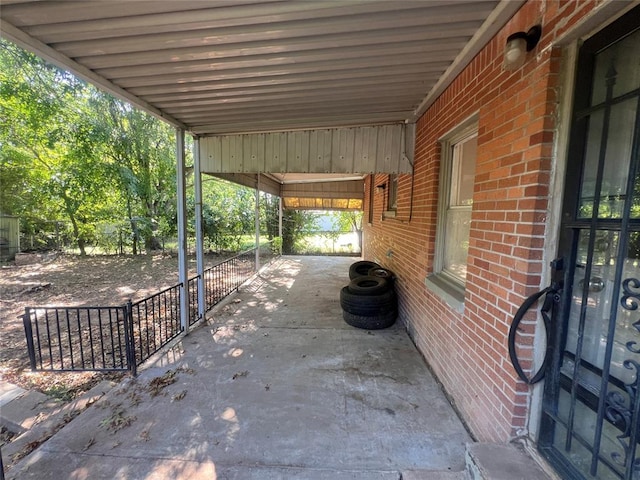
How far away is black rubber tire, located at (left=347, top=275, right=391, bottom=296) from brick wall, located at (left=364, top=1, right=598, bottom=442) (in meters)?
1.21

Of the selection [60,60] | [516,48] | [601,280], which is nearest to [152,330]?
[60,60]

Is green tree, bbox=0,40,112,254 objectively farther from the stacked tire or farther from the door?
the door

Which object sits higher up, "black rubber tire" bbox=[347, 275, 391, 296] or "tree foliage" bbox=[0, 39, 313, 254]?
"tree foliage" bbox=[0, 39, 313, 254]

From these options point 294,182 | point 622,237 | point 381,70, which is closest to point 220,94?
point 381,70

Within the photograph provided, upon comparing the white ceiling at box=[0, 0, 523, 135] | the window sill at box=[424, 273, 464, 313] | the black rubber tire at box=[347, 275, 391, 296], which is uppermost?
the white ceiling at box=[0, 0, 523, 135]

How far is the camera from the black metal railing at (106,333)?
2670 millimetres

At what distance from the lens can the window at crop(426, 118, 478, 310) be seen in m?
2.44

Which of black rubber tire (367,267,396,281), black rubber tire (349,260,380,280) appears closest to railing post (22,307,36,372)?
black rubber tire (367,267,396,281)

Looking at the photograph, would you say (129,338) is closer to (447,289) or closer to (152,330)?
(152,330)

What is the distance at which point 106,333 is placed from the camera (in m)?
4.11

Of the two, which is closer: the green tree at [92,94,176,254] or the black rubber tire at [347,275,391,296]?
the black rubber tire at [347,275,391,296]

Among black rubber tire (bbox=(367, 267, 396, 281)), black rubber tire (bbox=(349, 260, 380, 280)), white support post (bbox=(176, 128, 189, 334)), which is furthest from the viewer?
black rubber tire (bbox=(349, 260, 380, 280))

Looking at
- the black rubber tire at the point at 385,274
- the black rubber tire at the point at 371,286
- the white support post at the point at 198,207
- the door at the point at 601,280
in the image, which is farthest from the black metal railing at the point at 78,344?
the black rubber tire at the point at 385,274

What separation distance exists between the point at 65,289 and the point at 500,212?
332 inches
